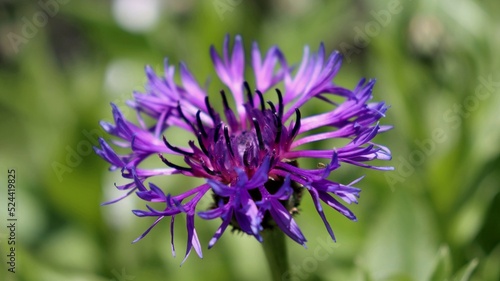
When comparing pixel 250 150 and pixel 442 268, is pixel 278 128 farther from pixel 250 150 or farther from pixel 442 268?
pixel 442 268

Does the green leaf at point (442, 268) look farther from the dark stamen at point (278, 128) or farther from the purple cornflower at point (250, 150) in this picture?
the dark stamen at point (278, 128)

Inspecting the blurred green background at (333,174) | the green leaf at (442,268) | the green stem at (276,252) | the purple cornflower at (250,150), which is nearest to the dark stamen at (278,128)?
the purple cornflower at (250,150)

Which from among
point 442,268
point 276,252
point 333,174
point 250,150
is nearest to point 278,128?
point 250,150

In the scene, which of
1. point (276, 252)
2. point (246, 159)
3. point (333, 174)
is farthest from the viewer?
point (333, 174)

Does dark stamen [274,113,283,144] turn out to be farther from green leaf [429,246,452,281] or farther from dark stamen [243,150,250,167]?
green leaf [429,246,452,281]

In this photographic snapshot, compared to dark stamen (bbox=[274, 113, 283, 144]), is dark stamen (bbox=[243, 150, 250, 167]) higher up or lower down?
lower down

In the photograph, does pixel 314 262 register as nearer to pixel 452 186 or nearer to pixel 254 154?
pixel 452 186

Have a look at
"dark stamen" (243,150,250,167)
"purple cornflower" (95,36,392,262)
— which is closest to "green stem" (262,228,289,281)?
"purple cornflower" (95,36,392,262)
